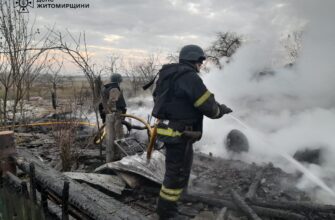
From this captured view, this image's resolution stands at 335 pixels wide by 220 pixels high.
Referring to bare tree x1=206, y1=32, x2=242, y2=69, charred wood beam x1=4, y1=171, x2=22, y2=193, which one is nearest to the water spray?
charred wood beam x1=4, y1=171, x2=22, y2=193

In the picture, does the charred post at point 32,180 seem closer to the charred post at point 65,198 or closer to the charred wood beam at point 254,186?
the charred post at point 65,198

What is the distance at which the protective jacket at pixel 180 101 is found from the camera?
367 cm

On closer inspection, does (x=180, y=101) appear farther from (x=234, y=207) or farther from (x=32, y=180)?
(x=32, y=180)

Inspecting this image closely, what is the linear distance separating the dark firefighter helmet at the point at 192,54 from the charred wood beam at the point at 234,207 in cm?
192

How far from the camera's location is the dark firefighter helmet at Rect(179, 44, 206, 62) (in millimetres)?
3936

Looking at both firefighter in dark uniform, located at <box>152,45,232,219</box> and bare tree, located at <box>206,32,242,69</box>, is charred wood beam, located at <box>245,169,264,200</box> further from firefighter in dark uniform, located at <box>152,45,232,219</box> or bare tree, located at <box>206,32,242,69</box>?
bare tree, located at <box>206,32,242,69</box>

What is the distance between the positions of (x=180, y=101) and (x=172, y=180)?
961 millimetres

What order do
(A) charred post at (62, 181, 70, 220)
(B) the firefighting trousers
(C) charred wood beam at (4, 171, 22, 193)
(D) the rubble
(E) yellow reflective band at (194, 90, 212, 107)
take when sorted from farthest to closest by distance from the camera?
(D) the rubble < (B) the firefighting trousers < (E) yellow reflective band at (194, 90, 212, 107) < (C) charred wood beam at (4, 171, 22, 193) < (A) charred post at (62, 181, 70, 220)

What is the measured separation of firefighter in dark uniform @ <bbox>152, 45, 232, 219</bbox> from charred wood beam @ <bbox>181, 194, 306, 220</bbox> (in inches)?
27.0

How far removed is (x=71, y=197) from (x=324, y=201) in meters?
3.98

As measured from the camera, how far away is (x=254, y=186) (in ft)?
15.5

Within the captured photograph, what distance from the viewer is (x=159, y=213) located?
388 cm

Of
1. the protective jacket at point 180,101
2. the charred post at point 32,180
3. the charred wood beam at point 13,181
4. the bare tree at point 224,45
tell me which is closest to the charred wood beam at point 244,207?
the protective jacket at point 180,101

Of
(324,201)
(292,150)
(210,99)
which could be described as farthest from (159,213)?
(292,150)
